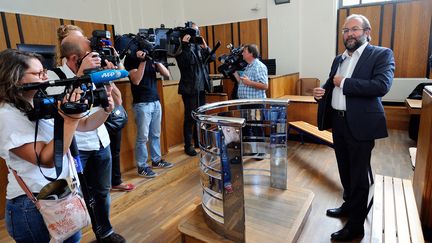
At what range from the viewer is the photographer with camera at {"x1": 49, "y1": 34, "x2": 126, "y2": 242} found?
143 centimetres

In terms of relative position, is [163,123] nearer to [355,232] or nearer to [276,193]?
[276,193]

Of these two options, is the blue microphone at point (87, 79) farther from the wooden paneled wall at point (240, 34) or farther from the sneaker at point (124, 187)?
the wooden paneled wall at point (240, 34)

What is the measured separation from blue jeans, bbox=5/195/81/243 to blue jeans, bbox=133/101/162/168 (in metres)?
1.61

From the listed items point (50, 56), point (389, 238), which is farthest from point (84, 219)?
point (50, 56)

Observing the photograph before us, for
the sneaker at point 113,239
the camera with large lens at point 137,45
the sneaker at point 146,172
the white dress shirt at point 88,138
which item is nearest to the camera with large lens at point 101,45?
the white dress shirt at point 88,138

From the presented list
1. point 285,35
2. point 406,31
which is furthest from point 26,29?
point 406,31

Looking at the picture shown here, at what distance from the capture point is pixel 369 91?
1704 millimetres

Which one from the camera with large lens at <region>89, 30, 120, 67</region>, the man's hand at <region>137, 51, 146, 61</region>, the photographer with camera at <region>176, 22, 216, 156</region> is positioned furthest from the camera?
the photographer with camera at <region>176, 22, 216, 156</region>

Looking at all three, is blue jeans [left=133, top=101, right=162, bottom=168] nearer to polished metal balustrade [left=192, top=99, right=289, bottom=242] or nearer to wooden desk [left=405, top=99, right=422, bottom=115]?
polished metal balustrade [left=192, top=99, right=289, bottom=242]

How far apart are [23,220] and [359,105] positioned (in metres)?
1.93

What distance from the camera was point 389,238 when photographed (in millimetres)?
1314

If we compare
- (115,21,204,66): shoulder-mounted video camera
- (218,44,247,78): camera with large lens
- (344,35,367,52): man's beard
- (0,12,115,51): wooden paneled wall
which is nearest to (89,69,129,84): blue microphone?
(115,21,204,66): shoulder-mounted video camera

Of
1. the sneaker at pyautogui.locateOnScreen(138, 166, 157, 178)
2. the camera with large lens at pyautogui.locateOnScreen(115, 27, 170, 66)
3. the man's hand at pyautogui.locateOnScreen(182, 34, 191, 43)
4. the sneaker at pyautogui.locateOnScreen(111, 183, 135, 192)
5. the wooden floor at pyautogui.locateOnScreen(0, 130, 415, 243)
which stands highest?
the man's hand at pyautogui.locateOnScreen(182, 34, 191, 43)

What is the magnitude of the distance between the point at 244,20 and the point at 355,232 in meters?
5.41
